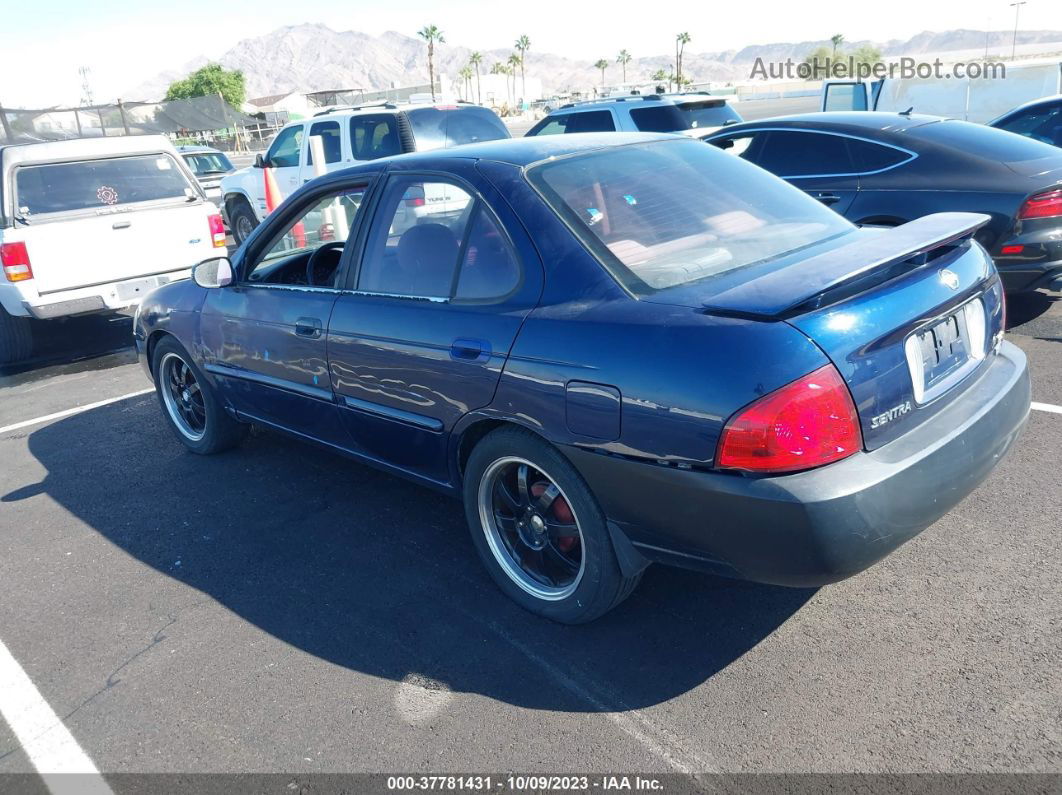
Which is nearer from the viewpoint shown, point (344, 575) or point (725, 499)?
point (725, 499)

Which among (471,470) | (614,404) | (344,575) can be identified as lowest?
(344,575)

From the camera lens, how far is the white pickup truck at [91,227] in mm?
7605

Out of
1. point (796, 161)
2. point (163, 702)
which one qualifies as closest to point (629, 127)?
point (796, 161)

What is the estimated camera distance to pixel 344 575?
149 inches

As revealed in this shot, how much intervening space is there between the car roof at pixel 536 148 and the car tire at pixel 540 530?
44.1 inches

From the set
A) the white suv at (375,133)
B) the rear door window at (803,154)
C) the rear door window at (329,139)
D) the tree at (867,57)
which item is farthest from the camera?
the tree at (867,57)

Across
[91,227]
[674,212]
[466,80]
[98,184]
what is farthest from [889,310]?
[466,80]

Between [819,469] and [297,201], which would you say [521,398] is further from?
[297,201]

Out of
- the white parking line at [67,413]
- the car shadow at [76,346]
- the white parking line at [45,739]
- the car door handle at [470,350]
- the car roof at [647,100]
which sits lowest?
the car shadow at [76,346]

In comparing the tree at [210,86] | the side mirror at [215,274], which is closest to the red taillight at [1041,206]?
the side mirror at [215,274]

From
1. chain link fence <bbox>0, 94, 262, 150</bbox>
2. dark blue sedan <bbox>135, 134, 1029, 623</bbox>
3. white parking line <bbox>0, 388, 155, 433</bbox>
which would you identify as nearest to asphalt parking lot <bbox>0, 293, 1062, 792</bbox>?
dark blue sedan <bbox>135, 134, 1029, 623</bbox>

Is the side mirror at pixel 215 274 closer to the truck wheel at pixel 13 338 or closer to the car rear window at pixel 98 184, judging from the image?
the car rear window at pixel 98 184

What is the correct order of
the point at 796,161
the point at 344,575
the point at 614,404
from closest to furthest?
the point at 614,404 → the point at 344,575 → the point at 796,161

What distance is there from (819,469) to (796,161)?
16.4ft
